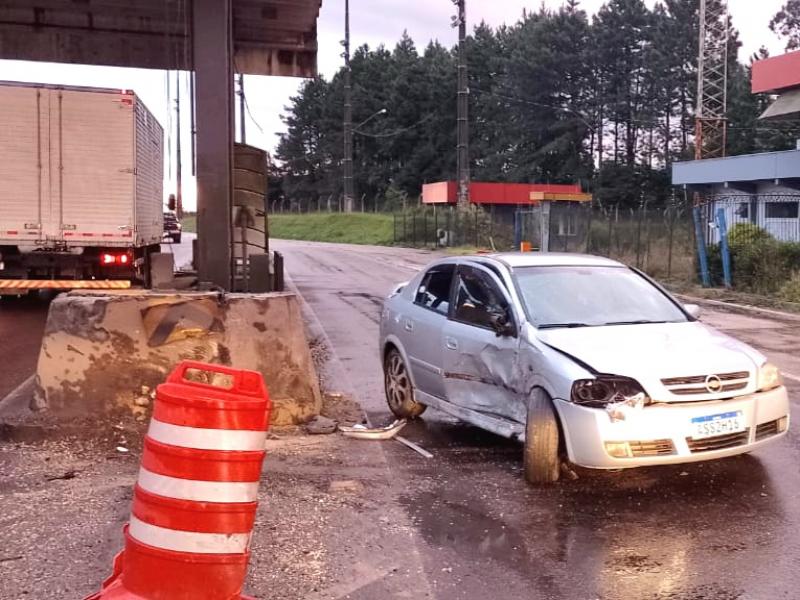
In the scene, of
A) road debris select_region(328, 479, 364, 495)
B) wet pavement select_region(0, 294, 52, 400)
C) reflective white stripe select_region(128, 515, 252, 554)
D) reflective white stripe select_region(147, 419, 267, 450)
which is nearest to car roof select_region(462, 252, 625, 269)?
road debris select_region(328, 479, 364, 495)

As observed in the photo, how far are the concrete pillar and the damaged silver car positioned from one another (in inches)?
196

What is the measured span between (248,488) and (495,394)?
3.19 m

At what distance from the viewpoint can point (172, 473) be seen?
10.5 feet

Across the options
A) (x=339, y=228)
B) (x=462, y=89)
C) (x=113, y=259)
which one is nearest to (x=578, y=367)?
(x=113, y=259)

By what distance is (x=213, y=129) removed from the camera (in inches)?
459

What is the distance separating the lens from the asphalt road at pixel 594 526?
414 cm

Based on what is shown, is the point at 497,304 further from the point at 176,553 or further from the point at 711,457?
the point at 176,553

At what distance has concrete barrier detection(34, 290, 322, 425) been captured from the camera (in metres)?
6.79

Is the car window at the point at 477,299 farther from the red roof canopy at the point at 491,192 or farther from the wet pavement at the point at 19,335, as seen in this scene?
the red roof canopy at the point at 491,192

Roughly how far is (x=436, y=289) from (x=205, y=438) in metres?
4.53

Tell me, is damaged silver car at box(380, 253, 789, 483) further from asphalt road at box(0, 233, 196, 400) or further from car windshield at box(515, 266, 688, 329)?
asphalt road at box(0, 233, 196, 400)

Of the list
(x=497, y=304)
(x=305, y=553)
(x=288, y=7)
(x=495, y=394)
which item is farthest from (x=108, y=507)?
(x=288, y=7)

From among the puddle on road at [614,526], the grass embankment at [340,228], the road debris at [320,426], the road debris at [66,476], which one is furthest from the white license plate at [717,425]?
the grass embankment at [340,228]

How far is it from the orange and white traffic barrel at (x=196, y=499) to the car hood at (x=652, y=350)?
2779 millimetres
